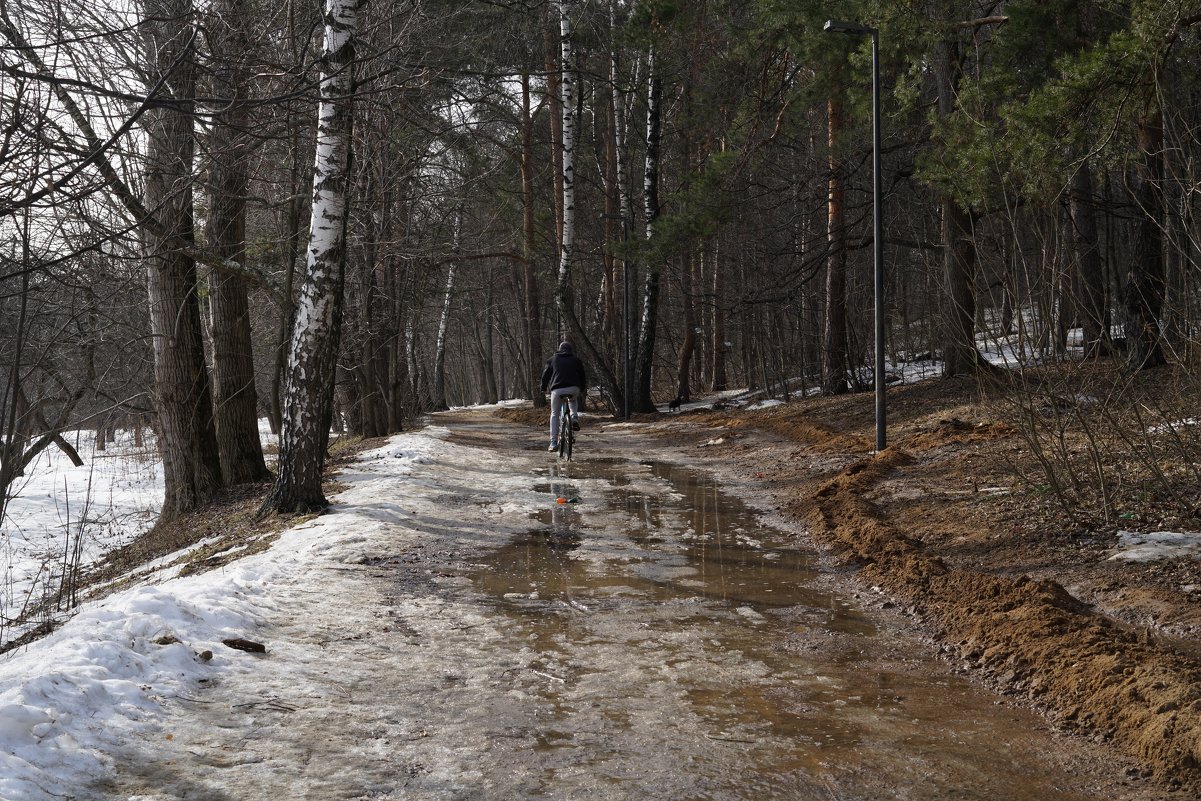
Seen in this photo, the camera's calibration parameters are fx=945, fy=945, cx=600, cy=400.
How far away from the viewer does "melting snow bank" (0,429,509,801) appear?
3.94 m

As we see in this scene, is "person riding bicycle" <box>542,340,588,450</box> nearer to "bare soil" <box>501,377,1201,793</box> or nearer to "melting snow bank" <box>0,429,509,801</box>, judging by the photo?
"bare soil" <box>501,377,1201,793</box>

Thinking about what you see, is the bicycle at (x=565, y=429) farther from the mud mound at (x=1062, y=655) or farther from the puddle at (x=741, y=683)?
the mud mound at (x=1062, y=655)

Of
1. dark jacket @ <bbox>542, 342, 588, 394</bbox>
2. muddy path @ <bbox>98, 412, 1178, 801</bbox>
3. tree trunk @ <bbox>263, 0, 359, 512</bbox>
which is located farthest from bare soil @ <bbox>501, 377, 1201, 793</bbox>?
tree trunk @ <bbox>263, 0, 359, 512</bbox>

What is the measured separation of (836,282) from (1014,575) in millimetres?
14866

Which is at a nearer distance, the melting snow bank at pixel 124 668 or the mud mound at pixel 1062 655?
the melting snow bank at pixel 124 668

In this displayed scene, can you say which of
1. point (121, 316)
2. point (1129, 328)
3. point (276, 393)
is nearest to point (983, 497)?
point (1129, 328)

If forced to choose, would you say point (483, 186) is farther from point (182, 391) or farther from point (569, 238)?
point (182, 391)

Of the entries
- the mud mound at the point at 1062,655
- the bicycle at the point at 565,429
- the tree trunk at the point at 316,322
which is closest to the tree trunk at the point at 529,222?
the bicycle at the point at 565,429

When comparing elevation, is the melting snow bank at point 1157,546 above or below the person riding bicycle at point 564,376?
below

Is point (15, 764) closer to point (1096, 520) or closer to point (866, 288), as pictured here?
point (1096, 520)

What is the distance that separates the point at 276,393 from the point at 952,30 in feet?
39.1

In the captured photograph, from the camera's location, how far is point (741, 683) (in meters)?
5.30

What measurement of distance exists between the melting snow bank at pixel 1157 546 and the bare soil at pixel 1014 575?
0.40 feet

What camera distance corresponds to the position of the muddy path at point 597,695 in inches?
159
